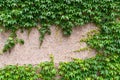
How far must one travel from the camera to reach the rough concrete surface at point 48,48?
5078 millimetres

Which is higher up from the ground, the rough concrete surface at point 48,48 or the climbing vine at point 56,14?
the climbing vine at point 56,14

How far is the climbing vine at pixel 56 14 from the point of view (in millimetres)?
4918

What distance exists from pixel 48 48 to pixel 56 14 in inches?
30.1

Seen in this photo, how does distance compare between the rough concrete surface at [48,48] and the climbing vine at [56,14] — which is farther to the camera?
the rough concrete surface at [48,48]

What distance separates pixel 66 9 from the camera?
4.99 meters

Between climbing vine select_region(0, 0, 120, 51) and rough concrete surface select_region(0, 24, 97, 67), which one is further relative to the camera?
rough concrete surface select_region(0, 24, 97, 67)

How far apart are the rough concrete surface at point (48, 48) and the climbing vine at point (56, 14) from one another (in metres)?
0.13

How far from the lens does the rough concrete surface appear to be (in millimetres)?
5078

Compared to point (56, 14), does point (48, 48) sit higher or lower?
lower

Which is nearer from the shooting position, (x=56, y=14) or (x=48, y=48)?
(x=56, y=14)

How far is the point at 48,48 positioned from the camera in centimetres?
512

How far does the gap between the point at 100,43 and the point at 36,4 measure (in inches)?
63.5

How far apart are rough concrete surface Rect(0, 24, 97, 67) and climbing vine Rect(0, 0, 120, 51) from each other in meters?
0.13

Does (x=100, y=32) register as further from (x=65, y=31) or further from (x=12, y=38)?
(x=12, y=38)
